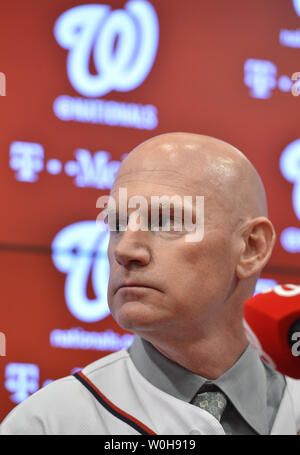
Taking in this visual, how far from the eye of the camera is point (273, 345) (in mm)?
1293

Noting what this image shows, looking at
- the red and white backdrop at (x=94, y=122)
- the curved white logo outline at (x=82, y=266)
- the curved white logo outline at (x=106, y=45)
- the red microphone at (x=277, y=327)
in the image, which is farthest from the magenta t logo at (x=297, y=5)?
the red microphone at (x=277, y=327)

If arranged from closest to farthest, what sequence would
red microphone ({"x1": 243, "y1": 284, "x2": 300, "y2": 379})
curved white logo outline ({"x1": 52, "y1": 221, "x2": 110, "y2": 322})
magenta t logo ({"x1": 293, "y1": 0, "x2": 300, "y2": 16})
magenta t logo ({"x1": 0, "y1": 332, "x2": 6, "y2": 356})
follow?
red microphone ({"x1": 243, "y1": 284, "x2": 300, "y2": 379})
magenta t logo ({"x1": 0, "y1": 332, "x2": 6, "y2": 356})
curved white logo outline ({"x1": 52, "y1": 221, "x2": 110, "y2": 322})
magenta t logo ({"x1": 293, "y1": 0, "x2": 300, "y2": 16})

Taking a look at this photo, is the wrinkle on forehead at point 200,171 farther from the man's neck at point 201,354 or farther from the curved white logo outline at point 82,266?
the curved white logo outline at point 82,266

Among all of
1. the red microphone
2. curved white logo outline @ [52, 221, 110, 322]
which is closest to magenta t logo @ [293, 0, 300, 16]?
curved white logo outline @ [52, 221, 110, 322]

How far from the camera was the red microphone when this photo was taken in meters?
1.29

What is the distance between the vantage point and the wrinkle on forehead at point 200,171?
1808 mm

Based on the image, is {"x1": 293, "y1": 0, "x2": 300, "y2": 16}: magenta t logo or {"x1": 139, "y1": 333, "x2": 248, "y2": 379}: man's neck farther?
{"x1": 293, "y1": 0, "x2": 300, "y2": 16}: magenta t logo

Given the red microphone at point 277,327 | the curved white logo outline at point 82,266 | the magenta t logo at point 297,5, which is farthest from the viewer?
the magenta t logo at point 297,5

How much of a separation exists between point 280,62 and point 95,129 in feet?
2.35

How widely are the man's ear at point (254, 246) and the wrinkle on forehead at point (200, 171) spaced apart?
0.03 meters

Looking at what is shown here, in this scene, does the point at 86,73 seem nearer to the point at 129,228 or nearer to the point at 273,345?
the point at 129,228

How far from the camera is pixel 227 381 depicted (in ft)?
5.82

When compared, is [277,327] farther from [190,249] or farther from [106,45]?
[106,45]

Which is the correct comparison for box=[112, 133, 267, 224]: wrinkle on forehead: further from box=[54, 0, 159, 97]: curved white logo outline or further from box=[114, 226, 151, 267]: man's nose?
box=[54, 0, 159, 97]: curved white logo outline
